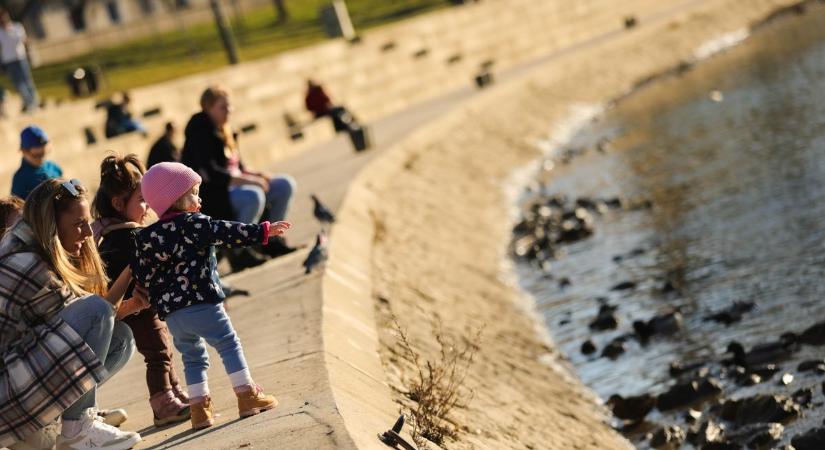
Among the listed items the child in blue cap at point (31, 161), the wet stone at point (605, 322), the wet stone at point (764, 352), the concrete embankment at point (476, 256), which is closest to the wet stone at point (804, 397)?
the wet stone at point (764, 352)

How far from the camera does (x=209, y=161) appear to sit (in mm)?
12680

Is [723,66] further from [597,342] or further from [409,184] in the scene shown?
[597,342]

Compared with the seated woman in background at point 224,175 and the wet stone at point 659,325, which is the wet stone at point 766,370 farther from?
the seated woman in background at point 224,175

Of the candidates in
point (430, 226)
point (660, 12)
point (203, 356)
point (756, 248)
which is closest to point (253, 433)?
point (203, 356)

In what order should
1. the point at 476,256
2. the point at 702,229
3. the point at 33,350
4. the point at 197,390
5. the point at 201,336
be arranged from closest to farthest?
1. the point at 33,350
2. the point at 201,336
3. the point at 197,390
4. the point at 702,229
5. the point at 476,256

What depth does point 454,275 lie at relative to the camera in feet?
58.1

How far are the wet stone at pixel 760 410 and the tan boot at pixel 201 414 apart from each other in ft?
14.8

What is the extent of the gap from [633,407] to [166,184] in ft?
17.9

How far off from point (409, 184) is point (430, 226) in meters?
2.76

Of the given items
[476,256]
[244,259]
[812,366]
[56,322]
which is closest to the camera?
[56,322]

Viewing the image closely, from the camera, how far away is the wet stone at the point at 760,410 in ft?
34.8

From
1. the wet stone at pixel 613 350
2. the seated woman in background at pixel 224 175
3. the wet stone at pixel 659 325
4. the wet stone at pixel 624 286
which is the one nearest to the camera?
the seated woman in background at pixel 224 175

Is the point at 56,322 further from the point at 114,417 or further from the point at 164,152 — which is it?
the point at 164,152

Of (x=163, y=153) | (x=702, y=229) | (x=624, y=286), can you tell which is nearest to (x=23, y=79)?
(x=702, y=229)
